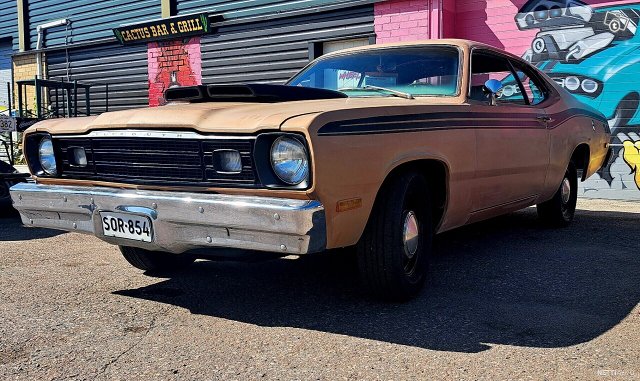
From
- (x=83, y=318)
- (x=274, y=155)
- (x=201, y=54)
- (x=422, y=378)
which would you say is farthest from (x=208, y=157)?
(x=201, y=54)

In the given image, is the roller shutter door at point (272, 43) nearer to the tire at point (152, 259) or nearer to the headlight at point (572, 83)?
the headlight at point (572, 83)

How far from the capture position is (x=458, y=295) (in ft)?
12.3

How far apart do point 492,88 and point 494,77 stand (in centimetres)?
63

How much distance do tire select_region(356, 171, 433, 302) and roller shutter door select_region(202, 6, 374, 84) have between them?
7436 millimetres

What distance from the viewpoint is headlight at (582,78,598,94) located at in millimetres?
9010

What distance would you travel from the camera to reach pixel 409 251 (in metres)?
3.52

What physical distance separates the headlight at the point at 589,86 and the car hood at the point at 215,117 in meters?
6.23

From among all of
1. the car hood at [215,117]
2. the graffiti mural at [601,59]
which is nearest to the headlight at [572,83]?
the graffiti mural at [601,59]

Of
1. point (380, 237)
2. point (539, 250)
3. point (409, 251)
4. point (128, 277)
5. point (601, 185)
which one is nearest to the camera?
point (380, 237)

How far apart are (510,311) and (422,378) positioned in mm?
1068

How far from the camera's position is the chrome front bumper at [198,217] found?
2.79 m

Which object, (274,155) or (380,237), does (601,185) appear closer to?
(380,237)

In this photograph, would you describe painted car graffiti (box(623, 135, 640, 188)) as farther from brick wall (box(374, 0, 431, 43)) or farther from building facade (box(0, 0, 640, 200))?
brick wall (box(374, 0, 431, 43))

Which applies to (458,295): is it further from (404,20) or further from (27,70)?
(27,70)
